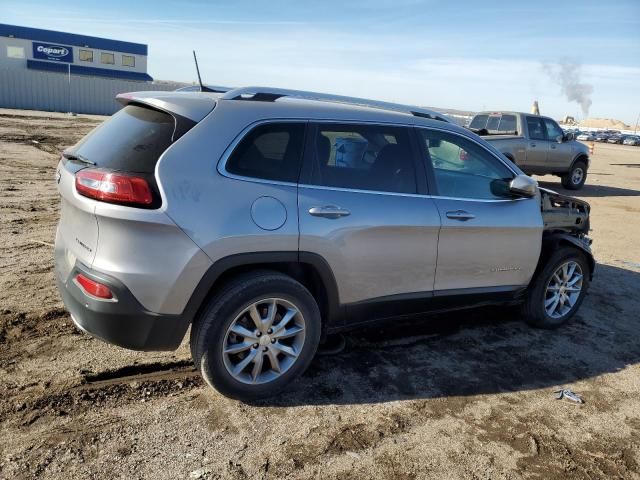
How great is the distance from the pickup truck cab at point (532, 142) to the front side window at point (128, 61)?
38898 millimetres

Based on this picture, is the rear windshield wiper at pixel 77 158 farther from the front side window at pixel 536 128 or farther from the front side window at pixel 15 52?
the front side window at pixel 15 52

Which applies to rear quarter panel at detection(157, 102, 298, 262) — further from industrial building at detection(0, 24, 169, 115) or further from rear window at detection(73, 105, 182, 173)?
industrial building at detection(0, 24, 169, 115)

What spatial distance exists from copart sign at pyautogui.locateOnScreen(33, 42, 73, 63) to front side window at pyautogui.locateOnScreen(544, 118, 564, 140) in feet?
130

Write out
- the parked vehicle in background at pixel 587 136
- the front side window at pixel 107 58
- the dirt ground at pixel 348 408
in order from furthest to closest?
the parked vehicle in background at pixel 587 136, the front side window at pixel 107 58, the dirt ground at pixel 348 408

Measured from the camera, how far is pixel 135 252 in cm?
278

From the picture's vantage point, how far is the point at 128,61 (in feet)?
147

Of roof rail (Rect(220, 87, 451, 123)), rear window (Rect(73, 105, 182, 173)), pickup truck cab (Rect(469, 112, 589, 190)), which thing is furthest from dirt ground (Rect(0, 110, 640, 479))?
pickup truck cab (Rect(469, 112, 589, 190))

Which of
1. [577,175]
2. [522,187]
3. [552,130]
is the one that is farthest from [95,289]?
[577,175]

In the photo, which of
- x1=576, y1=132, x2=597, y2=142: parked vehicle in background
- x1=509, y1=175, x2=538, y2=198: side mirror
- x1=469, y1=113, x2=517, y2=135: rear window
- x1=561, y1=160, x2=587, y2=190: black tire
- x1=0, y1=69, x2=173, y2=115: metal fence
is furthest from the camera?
x1=576, y1=132, x2=597, y2=142: parked vehicle in background

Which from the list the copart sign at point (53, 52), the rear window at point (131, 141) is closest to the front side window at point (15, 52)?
the copart sign at point (53, 52)

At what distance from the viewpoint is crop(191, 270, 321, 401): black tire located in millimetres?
3033

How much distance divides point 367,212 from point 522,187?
5.13 ft

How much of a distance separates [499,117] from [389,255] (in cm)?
1106

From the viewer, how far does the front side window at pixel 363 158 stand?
11.2 ft
